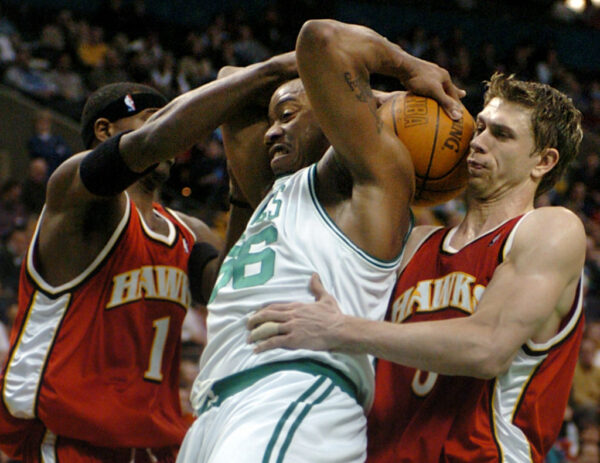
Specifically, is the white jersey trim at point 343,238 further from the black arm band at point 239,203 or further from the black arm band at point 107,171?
the black arm band at point 239,203

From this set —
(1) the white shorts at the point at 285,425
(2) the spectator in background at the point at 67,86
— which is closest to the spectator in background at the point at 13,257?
(2) the spectator in background at the point at 67,86

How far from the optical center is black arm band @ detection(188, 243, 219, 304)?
4.29 metres

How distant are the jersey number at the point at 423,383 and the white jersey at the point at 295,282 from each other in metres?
0.19

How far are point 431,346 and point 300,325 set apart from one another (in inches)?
16.1

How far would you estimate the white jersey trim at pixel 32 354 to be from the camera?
3859 mm

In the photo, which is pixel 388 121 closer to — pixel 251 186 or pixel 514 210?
pixel 514 210

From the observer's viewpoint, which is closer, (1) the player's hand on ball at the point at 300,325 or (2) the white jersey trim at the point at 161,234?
(1) the player's hand on ball at the point at 300,325

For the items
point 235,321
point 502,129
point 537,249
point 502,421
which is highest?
point 502,129

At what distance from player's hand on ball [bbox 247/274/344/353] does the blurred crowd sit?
3.22m

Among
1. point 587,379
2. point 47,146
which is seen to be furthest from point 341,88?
point 47,146

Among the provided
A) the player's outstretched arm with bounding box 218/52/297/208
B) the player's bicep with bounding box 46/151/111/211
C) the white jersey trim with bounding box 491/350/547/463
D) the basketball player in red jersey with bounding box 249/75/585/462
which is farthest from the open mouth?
the white jersey trim with bounding box 491/350/547/463

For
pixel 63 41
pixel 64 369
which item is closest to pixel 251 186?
pixel 64 369

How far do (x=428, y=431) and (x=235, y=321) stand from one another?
75cm

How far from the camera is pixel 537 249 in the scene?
2988 millimetres
